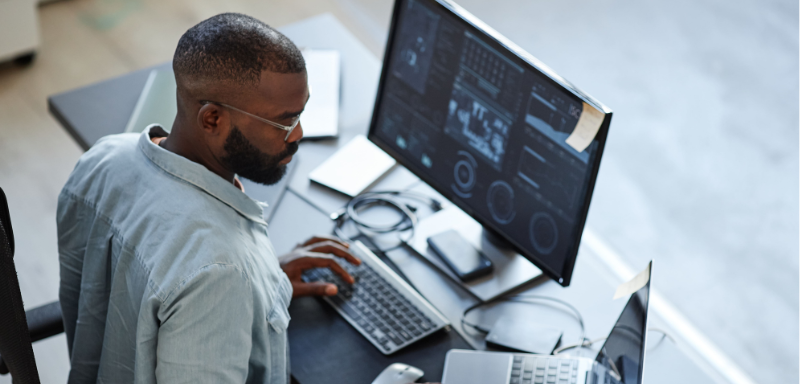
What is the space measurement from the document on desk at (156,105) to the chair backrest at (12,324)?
34.3 inches

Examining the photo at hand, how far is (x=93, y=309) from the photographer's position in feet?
4.61

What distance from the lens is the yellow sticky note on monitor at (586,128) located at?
4.55 ft

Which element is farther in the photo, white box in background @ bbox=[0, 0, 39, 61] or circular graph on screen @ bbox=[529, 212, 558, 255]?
white box in background @ bbox=[0, 0, 39, 61]

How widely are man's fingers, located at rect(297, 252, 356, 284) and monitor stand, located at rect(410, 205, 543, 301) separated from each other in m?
0.19

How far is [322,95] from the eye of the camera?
217cm

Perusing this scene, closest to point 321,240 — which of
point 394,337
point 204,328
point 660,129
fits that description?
point 394,337

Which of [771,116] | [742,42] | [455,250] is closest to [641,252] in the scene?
[771,116]

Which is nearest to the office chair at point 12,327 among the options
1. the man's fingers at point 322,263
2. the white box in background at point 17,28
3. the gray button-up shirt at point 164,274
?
the gray button-up shirt at point 164,274

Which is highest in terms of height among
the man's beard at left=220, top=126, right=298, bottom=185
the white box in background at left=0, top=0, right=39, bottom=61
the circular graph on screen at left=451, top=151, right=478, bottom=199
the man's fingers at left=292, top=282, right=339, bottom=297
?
the man's beard at left=220, top=126, right=298, bottom=185

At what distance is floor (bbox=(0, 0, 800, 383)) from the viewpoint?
280 centimetres

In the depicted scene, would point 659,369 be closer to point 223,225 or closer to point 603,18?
point 223,225

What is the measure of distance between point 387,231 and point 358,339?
0.33 metres

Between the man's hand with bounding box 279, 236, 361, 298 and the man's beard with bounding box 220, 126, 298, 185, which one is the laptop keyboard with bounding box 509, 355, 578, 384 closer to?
the man's hand with bounding box 279, 236, 361, 298

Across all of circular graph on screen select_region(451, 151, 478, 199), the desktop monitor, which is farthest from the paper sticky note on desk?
circular graph on screen select_region(451, 151, 478, 199)
